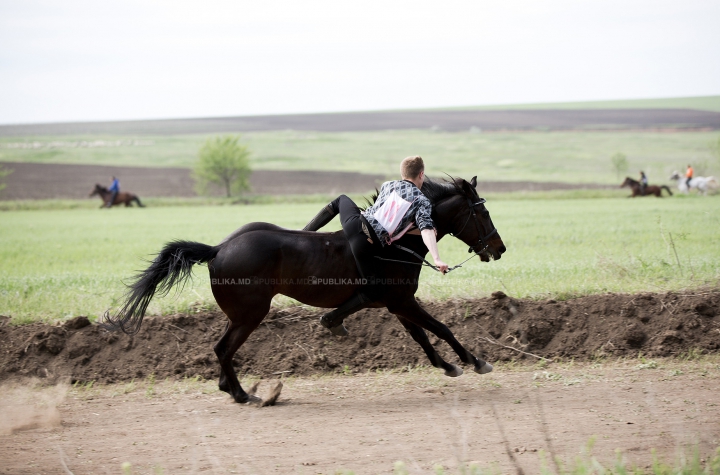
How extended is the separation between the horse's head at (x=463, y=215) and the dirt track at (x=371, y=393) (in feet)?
5.06

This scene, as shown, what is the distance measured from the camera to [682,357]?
26.6 feet

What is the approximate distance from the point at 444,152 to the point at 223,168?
140 ft

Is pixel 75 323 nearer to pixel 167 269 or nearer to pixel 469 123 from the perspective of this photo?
pixel 167 269

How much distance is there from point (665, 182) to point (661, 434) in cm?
5699

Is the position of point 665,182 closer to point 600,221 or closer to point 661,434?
point 600,221

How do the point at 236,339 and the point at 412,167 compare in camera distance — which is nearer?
the point at 236,339

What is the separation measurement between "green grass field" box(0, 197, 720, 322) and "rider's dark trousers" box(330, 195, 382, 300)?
246cm

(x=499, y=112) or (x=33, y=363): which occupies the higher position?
(x=499, y=112)

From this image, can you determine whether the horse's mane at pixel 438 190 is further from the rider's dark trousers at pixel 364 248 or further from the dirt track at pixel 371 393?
the dirt track at pixel 371 393

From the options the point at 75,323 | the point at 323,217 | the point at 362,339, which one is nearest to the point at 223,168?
the point at 75,323

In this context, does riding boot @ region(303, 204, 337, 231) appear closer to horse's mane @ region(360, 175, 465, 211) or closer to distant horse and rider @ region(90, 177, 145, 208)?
horse's mane @ region(360, 175, 465, 211)

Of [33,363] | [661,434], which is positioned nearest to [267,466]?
[661,434]

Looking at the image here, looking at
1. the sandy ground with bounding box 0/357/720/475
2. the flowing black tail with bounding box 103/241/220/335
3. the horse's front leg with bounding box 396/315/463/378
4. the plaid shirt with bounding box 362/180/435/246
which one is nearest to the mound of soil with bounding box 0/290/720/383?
the sandy ground with bounding box 0/357/720/475

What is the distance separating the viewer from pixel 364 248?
713cm
